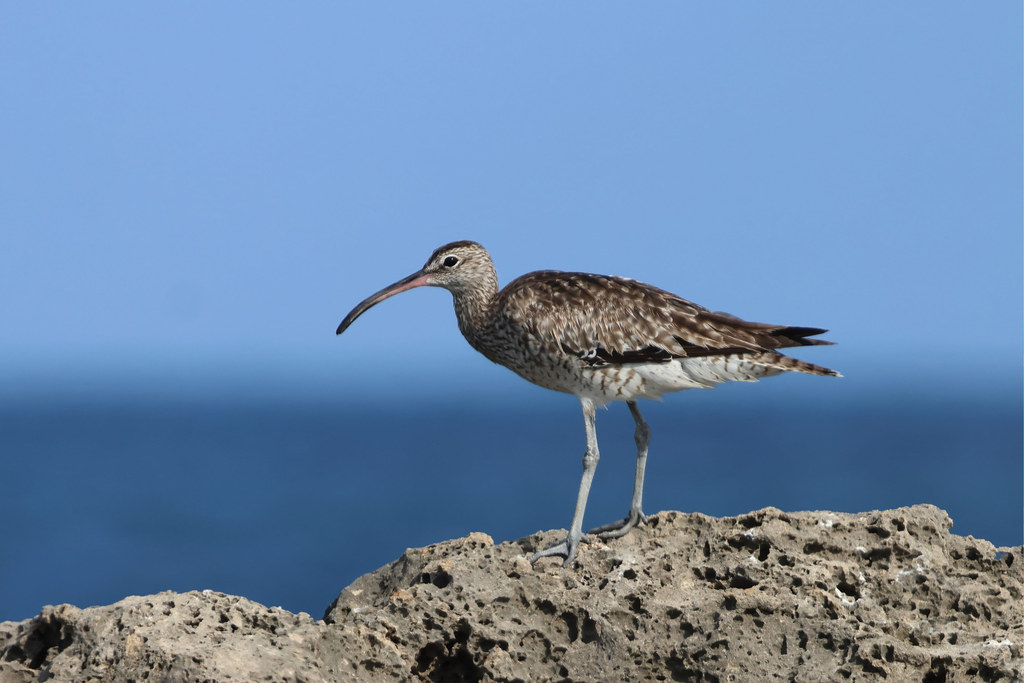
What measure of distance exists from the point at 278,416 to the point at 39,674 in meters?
186

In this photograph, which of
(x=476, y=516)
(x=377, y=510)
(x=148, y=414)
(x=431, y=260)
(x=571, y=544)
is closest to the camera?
(x=571, y=544)

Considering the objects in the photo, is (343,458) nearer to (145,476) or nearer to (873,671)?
(145,476)

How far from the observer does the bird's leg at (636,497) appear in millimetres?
10750

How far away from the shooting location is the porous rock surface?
8672mm

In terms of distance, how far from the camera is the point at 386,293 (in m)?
12.3

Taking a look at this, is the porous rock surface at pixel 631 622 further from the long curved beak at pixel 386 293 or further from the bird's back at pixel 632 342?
the long curved beak at pixel 386 293

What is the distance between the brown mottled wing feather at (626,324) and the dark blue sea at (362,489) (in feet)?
60.7

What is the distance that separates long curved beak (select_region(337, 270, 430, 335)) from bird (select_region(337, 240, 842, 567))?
0.88 meters

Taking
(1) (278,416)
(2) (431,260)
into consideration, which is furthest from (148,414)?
(2) (431,260)

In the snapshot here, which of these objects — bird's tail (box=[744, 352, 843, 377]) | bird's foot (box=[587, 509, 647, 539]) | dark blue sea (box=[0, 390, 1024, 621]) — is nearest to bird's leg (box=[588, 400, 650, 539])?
bird's foot (box=[587, 509, 647, 539])

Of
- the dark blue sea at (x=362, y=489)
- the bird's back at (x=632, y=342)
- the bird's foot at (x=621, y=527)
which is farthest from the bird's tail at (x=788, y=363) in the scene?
the dark blue sea at (x=362, y=489)

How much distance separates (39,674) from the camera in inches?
355

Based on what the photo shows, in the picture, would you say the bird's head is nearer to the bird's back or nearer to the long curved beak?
the long curved beak

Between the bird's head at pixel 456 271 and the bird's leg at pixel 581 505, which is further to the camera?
the bird's head at pixel 456 271
